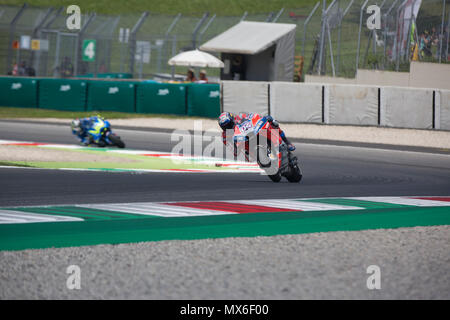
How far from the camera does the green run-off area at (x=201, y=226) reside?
246 inches

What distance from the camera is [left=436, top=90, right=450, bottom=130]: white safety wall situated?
20.8 meters

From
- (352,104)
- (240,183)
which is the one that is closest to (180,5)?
(352,104)

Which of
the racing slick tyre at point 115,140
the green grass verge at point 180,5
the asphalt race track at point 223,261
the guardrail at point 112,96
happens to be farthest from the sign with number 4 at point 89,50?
the asphalt race track at point 223,261

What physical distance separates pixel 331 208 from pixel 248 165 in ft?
18.0

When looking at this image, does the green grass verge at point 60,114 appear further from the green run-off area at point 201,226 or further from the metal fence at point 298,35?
the green run-off area at point 201,226

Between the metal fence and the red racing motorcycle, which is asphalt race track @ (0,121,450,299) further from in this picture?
the metal fence

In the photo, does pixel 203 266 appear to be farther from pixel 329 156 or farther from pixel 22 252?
pixel 329 156

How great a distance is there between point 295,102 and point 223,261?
17.2 metres

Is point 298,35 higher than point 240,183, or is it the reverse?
point 298,35

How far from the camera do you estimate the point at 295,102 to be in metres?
22.4

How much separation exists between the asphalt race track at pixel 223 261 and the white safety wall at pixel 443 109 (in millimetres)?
11523

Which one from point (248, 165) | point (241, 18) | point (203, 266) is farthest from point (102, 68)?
point (203, 266)

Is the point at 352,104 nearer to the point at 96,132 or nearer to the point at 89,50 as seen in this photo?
the point at 96,132
